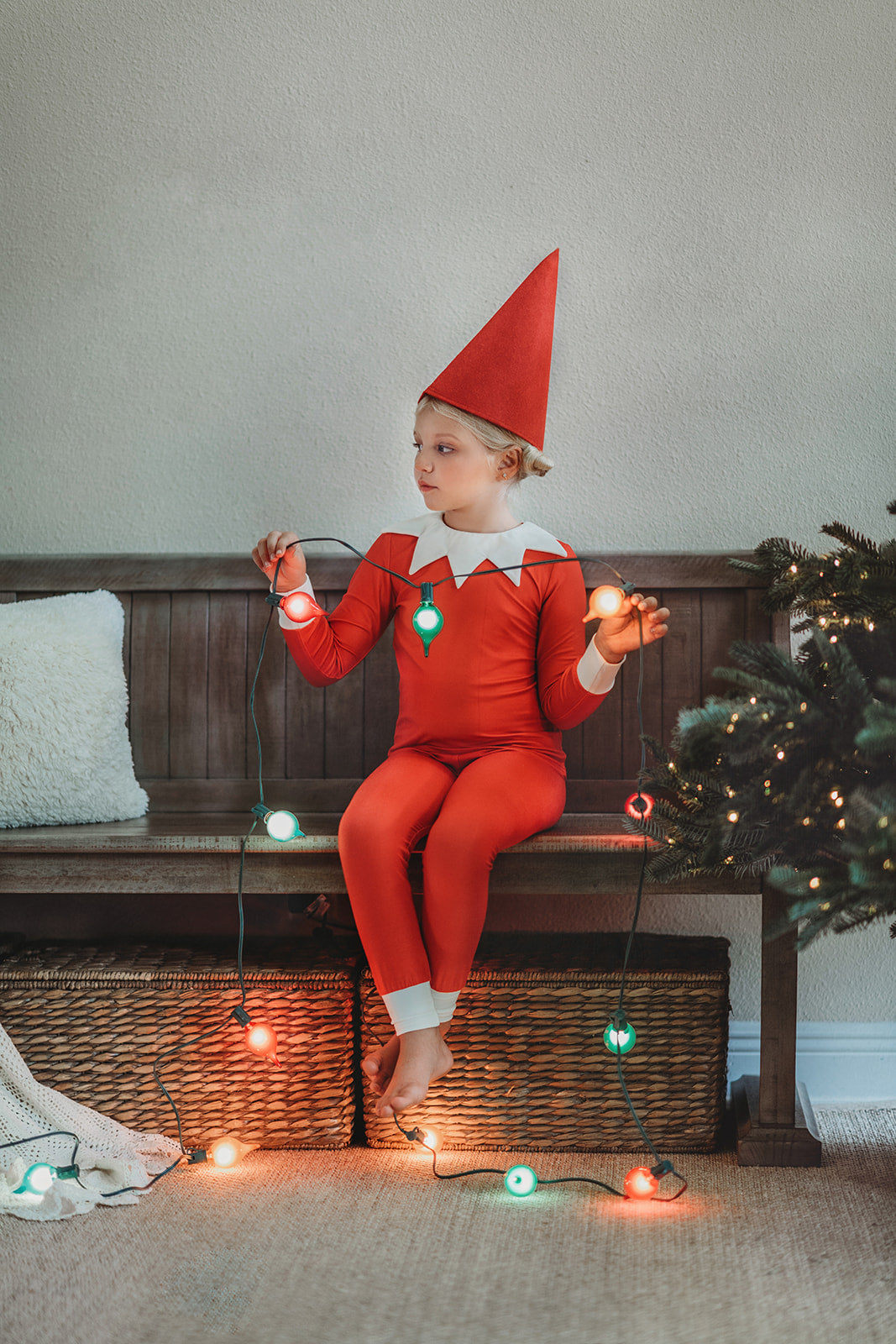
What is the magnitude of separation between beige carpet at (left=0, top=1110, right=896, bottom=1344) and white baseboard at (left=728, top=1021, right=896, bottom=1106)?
0.30 meters

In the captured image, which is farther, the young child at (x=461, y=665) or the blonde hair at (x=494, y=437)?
the blonde hair at (x=494, y=437)

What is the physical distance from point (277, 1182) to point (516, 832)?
54 centimetres

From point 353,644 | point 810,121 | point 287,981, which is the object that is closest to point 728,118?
point 810,121

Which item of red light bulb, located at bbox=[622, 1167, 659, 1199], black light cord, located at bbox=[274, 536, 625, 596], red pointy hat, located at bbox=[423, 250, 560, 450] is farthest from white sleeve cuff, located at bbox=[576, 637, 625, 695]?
red light bulb, located at bbox=[622, 1167, 659, 1199]

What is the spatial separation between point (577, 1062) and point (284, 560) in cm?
78

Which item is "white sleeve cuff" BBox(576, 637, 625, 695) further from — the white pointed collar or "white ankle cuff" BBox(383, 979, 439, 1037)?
"white ankle cuff" BBox(383, 979, 439, 1037)

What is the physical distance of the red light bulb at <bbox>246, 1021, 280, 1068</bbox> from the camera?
133cm

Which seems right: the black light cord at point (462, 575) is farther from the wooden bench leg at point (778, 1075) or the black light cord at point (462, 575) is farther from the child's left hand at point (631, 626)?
the wooden bench leg at point (778, 1075)

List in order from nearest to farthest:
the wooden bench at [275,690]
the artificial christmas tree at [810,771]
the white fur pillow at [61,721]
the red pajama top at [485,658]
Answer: the artificial christmas tree at [810,771] < the red pajama top at [485,658] < the white fur pillow at [61,721] < the wooden bench at [275,690]

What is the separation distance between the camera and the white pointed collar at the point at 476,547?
144cm

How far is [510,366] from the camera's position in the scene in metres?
1.39

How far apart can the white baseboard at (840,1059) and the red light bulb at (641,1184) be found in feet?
1.61

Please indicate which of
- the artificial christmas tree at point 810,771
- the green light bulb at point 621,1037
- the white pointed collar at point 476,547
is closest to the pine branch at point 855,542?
the artificial christmas tree at point 810,771

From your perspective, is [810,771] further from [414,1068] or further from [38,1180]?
[38,1180]
